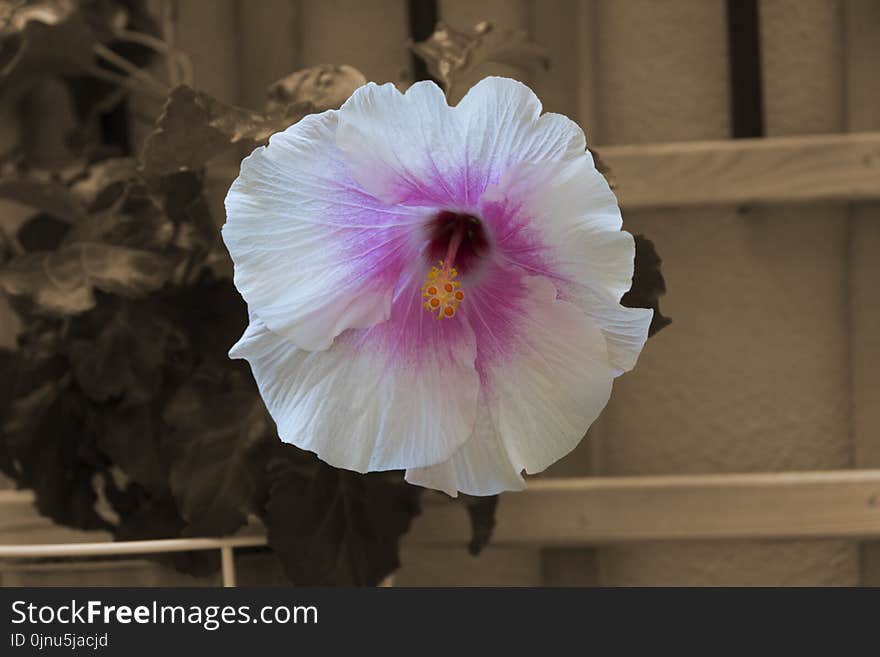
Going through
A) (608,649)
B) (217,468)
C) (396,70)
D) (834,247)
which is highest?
(396,70)

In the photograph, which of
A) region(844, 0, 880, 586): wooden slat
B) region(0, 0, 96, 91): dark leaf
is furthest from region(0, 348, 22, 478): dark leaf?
Answer: region(844, 0, 880, 586): wooden slat

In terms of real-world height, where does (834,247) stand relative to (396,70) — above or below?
below

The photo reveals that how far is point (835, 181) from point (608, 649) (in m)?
0.47

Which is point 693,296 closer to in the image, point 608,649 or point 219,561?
point 608,649

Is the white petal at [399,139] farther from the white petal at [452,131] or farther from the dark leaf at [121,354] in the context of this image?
the dark leaf at [121,354]

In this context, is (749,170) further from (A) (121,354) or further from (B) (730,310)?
(A) (121,354)

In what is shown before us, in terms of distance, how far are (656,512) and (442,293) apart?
443 mm

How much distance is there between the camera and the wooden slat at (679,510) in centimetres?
80

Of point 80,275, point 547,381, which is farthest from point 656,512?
point 80,275

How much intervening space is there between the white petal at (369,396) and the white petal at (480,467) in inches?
0.4

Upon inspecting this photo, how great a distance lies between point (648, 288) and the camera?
1.64 ft

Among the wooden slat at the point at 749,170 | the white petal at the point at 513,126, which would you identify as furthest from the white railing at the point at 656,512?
the white petal at the point at 513,126

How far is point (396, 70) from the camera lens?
892mm

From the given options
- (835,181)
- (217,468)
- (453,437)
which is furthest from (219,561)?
(835,181)
